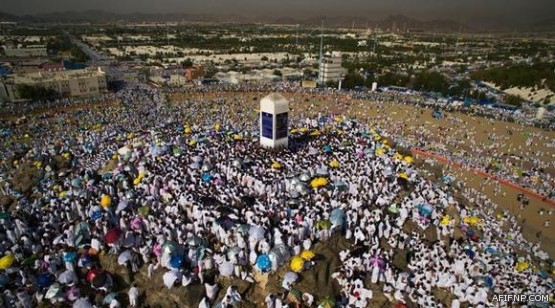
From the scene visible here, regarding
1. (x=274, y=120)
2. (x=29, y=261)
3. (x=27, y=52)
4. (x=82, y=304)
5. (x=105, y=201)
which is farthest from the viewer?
(x=27, y=52)

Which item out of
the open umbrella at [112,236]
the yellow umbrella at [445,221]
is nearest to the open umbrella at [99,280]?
the open umbrella at [112,236]

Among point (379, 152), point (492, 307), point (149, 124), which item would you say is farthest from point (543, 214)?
point (149, 124)

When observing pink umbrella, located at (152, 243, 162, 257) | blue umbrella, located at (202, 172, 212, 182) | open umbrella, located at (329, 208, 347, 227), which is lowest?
pink umbrella, located at (152, 243, 162, 257)

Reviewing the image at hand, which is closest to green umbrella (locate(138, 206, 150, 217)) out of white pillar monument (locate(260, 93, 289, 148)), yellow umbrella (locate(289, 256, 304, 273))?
yellow umbrella (locate(289, 256, 304, 273))

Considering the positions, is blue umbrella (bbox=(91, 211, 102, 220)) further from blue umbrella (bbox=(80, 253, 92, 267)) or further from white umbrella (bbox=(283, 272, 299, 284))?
white umbrella (bbox=(283, 272, 299, 284))

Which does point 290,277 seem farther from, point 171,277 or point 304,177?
point 304,177

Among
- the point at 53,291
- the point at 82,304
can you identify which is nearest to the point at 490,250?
the point at 82,304
